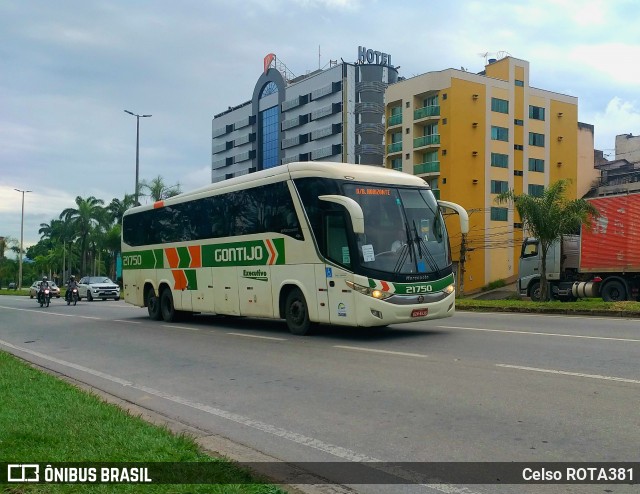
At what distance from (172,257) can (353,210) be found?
8469 millimetres

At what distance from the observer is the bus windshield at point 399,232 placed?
1193cm

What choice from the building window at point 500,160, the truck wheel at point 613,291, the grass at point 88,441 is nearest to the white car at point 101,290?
the truck wheel at point 613,291

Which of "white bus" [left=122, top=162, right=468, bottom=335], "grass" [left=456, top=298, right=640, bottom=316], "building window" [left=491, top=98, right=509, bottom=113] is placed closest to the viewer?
"white bus" [left=122, top=162, right=468, bottom=335]

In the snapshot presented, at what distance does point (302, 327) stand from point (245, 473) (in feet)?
28.8

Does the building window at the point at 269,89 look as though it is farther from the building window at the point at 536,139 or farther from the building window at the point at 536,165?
the building window at the point at 536,165

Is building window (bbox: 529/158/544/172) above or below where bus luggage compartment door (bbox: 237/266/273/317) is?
above

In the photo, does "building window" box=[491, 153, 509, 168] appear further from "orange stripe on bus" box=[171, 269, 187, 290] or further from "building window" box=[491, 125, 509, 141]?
"orange stripe on bus" box=[171, 269, 187, 290]

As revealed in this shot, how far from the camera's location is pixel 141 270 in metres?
20.2

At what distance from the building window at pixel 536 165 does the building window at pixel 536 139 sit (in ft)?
5.43

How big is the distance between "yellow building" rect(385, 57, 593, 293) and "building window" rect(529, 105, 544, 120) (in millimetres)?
104

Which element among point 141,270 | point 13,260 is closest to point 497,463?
point 141,270

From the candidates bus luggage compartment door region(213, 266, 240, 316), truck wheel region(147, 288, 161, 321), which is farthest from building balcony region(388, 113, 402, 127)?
bus luggage compartment door region(213, 266, 240, 316)

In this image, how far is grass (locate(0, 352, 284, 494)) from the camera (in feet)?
14.0

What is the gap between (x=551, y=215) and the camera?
2694 cm
